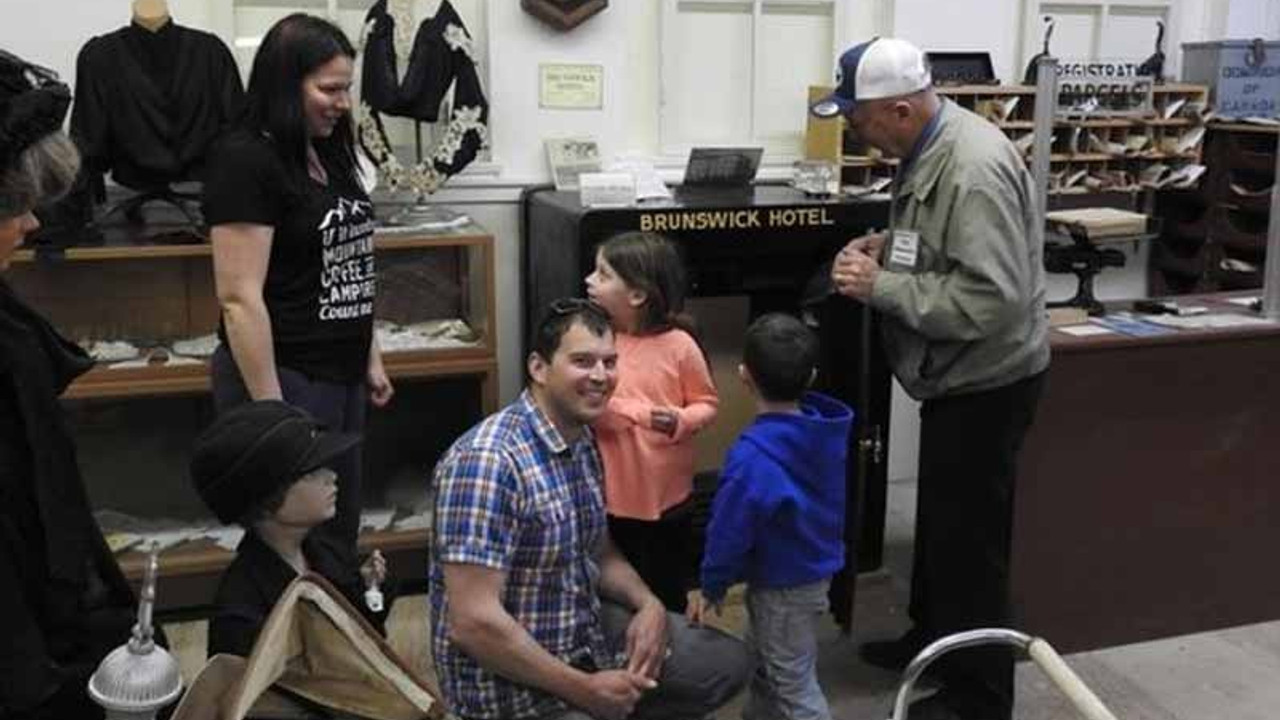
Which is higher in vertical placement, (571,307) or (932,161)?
(932,161)

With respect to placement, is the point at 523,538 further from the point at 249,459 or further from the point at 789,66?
the point at 789,66

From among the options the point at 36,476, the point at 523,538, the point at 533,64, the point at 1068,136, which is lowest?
the point at 523,538

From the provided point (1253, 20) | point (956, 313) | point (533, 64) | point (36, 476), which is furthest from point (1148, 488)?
point (36, 476)

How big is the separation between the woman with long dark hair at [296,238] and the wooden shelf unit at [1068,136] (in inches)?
70.3

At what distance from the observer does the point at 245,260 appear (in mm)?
2158

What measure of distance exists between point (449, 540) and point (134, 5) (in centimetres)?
200

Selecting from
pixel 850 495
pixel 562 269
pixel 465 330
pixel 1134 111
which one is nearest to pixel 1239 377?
pixel 850 495

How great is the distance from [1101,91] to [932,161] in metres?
2.04

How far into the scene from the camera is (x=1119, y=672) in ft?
9.81

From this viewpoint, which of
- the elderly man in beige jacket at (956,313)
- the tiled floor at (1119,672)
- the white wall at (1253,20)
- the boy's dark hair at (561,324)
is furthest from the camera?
the white wall at (1253,20)

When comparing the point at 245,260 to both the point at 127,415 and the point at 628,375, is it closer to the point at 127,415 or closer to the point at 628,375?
the point at 628,375

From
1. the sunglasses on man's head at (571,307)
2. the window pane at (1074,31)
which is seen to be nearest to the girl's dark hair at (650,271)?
the sunglasses on man's head at (571,307)

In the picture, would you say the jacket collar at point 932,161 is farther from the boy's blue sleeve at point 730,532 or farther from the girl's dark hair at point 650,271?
the boy's blue sleeve at point 730,532

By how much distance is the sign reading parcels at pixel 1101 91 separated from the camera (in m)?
4.05
